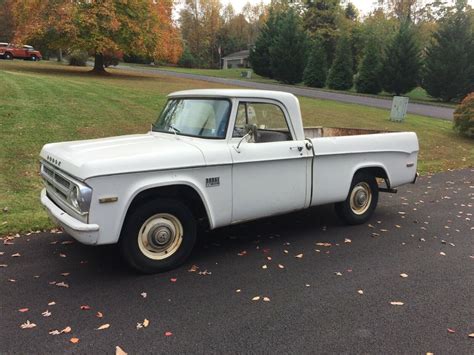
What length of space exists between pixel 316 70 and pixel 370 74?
5.49 m

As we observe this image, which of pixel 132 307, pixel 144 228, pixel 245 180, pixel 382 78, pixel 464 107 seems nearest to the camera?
pixel 132 307

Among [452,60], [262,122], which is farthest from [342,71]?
[262,122]

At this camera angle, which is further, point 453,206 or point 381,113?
point 381,113

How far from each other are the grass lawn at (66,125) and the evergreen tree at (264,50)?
97.2 ft

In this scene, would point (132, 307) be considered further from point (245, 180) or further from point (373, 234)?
point (373, 234)

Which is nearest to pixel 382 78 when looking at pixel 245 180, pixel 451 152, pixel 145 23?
pixel 145 23

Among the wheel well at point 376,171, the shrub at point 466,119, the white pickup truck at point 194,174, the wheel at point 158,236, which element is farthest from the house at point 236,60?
the wheel at point 158,236

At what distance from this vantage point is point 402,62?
1328 inches

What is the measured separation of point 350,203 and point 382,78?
32049 mm

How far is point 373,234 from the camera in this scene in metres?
5.66

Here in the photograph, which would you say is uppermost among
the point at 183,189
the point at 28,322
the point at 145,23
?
the point at 145,23

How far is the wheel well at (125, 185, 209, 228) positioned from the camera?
4.14 meters

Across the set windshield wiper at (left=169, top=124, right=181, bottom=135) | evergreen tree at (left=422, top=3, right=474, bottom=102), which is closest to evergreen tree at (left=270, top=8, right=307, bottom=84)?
evergreen tree at (left=422, top=3, right=474, bottom=102)

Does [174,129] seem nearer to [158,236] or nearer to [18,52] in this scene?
[158,236]
